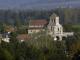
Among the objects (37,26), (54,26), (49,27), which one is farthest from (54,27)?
(37,26)

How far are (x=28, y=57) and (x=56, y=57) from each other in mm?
747

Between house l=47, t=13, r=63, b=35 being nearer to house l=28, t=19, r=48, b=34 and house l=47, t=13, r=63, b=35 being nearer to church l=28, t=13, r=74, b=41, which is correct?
church l=28, t=13, r=74, b=41

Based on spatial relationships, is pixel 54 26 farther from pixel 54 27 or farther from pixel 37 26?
pixel 37 26

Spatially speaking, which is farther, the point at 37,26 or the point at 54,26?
the point at 37,26

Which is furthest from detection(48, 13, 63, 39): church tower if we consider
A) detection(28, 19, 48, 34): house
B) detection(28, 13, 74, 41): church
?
detection(28, 19, 48, 34): house

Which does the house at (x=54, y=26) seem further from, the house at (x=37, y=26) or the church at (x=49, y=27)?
the house at (x=37, y=26)

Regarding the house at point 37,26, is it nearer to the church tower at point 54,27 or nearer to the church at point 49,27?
the church at point 49,27

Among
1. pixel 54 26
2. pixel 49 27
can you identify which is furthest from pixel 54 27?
pixel 49 27

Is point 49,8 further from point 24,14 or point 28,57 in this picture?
point 28,57

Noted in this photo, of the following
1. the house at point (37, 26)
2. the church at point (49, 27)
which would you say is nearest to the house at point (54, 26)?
the church at point (49, 27)

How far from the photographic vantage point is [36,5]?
37.3m

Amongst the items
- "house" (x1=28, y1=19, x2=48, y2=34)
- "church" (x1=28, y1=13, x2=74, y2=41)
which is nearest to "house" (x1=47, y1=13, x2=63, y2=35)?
"church" (x1=28, y1=13, x2=74, y2=41)

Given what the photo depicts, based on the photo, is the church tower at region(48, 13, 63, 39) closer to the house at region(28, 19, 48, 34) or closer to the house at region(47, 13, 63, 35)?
the house at region(47, 13, 63, 35)

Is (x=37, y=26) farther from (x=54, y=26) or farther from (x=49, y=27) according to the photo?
(x=54, y=26)
